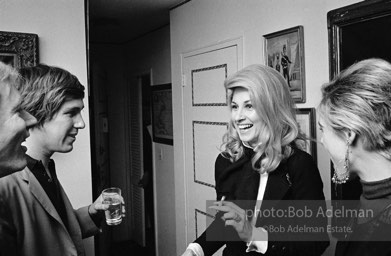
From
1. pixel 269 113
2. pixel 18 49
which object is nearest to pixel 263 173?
pixel 269 113

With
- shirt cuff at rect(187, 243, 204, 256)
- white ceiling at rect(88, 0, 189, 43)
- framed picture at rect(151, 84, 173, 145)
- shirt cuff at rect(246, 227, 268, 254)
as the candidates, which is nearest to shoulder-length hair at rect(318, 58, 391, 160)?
shirt cuff at rect(246, 227, 268, 254)

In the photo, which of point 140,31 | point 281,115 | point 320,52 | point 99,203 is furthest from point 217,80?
point 140,31

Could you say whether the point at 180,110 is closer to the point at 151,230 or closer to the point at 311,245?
the point at 151,230

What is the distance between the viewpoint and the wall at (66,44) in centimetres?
248

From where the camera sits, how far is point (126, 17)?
3.89 meters

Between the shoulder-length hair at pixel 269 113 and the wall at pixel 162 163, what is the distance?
99.4 inches

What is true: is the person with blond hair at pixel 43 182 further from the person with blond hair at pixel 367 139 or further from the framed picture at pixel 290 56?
the framed picture at pixel 290 56

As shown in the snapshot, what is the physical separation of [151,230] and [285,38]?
340cm

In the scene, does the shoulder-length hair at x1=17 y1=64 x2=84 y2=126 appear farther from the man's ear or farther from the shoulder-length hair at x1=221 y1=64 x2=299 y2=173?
the man's ear

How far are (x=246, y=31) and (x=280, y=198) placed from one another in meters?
1.49

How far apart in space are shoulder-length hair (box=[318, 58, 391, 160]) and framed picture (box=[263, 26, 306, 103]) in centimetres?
96

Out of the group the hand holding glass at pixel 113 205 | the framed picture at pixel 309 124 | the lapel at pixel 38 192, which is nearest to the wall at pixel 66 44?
the hand holding glass at pixel 113 205

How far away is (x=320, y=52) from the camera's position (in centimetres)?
201

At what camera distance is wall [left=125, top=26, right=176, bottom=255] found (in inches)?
165
